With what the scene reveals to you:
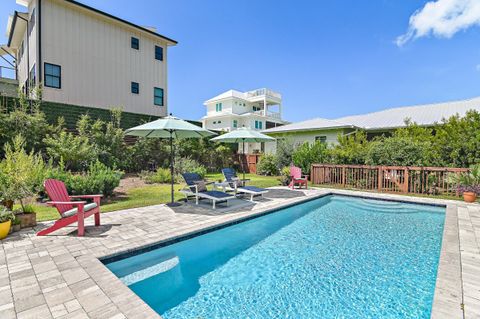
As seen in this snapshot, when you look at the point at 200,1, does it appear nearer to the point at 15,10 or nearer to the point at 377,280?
the point at 15,10

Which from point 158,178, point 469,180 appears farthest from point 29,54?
point 469,180

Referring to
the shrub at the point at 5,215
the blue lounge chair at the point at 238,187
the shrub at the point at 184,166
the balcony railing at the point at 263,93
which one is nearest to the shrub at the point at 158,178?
the shrub at the point at 184,166

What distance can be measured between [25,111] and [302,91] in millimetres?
22101

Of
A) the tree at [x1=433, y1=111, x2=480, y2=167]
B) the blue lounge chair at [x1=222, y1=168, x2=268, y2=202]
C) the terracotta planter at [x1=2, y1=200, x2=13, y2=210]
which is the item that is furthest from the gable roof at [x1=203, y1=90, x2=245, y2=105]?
the terracotta planter at [x1=2, y1=200, x2=13, y2=210]

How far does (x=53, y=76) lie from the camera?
1412cm

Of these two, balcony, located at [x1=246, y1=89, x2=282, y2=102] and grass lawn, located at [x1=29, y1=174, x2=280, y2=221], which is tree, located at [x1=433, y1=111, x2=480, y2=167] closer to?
grass lawn, located at [x1=29, y1=174, x2=280, y2=221]

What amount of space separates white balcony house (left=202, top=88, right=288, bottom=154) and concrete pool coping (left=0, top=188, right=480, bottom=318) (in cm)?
2909

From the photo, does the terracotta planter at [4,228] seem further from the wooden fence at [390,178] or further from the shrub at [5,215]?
the wooden fence at [390,178]

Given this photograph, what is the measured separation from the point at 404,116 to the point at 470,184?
11.3 m

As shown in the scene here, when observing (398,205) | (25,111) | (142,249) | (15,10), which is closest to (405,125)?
(398,205)

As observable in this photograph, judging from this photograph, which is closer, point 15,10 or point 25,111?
point 25,111

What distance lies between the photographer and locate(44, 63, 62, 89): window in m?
13.9

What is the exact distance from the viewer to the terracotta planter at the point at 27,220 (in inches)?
209

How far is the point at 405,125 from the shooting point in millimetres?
16578
